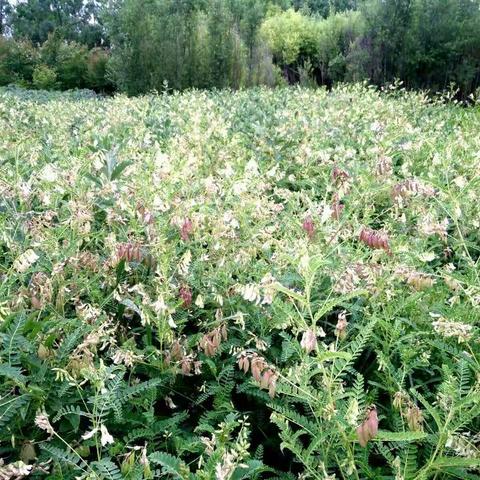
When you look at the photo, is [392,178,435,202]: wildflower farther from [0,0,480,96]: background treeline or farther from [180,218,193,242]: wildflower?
[0,0,480,96]: background treeline

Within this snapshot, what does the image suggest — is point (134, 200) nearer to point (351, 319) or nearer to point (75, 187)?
point (75, 187)

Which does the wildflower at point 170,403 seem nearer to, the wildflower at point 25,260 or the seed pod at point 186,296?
the seed pod at point 186,296

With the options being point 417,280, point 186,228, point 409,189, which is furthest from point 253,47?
point 417,280

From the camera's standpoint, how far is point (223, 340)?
1880 mm

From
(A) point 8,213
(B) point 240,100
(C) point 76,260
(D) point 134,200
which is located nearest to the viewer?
(C) point 76,260

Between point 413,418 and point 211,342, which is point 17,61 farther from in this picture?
point 413,418

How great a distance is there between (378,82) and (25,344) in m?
14.9

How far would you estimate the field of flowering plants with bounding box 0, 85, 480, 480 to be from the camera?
1.46m

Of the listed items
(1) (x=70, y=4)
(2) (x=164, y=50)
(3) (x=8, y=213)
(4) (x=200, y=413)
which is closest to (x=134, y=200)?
(3) (x=8, y=213)

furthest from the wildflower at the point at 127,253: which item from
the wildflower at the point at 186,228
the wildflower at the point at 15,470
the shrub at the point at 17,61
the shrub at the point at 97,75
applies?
the shrub at the point at 17,61

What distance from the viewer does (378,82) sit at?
15.3 metres

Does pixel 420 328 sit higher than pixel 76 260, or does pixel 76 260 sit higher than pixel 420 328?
pixel 76 260

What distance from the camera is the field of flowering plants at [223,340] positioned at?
1455mm

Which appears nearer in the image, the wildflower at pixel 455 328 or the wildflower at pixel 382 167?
the wildflower at pixel 455 328
